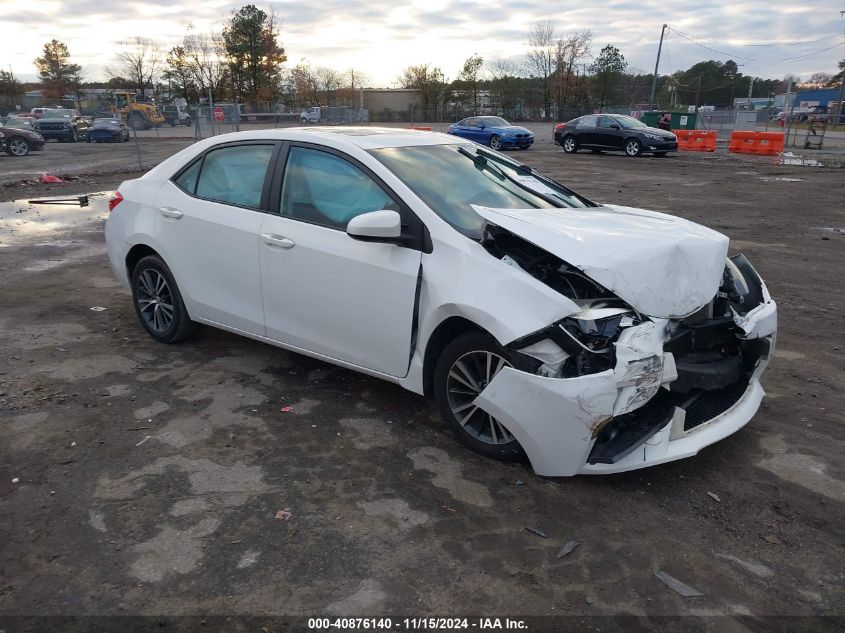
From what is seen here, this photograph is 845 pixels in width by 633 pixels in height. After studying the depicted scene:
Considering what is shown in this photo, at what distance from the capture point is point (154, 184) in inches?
204

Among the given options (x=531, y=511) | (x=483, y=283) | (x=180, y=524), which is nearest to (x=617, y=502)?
(x=531, y=511)

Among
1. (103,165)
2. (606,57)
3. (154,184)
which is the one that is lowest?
(103,165)

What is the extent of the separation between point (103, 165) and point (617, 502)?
21.9 metres

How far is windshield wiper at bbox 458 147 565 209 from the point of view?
4422 millimetres

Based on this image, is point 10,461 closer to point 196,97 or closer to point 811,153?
point 811,153

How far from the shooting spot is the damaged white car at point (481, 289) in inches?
124

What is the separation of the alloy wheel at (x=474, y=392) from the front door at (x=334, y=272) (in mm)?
351

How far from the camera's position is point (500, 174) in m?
4.53

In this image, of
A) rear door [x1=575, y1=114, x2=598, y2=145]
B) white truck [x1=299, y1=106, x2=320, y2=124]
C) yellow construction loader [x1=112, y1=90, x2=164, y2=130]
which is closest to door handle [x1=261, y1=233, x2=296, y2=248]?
rear door [x1=575, y1=114, x2=598, y2=145]

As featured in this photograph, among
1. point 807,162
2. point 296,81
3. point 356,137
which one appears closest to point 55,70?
point 296,81

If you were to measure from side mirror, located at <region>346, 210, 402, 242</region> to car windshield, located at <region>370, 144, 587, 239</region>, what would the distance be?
28 cm

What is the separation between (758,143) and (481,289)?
27.7 meters

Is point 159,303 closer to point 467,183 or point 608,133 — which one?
point 467,183

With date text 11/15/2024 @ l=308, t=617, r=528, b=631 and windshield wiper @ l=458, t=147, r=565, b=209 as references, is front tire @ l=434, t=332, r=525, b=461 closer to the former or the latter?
date text 11/15/2024 @ l=308, t=617, r=528, b=631
